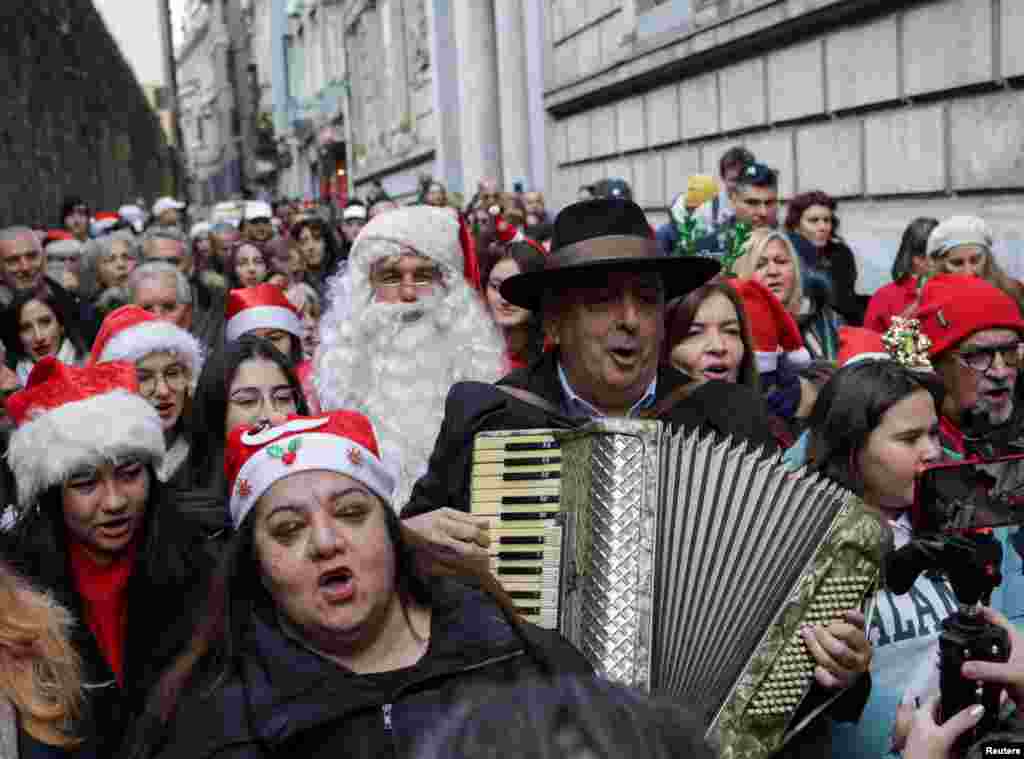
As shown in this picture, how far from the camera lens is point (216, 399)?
4.44 metres

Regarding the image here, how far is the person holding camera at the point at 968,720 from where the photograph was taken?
229 cm

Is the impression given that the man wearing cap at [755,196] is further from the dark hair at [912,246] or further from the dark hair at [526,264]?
the dark hair at [526,264]

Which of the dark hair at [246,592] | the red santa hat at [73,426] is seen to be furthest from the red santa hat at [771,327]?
the dark hair at [246,592]

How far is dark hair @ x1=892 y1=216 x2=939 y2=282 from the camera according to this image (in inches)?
272

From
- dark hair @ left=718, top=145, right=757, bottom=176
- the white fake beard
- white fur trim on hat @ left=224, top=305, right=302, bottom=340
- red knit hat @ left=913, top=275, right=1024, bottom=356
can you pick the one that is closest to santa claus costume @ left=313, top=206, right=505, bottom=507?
the white fake beard

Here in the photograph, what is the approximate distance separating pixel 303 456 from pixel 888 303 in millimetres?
4618

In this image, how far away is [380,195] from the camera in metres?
17.3

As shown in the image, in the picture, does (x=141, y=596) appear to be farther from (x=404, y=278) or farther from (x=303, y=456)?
(x=404, y=278)

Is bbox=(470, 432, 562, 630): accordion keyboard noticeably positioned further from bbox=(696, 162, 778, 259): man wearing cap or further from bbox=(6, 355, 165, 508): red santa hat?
bbox=(696, 162, 778, 259): man wearing cap

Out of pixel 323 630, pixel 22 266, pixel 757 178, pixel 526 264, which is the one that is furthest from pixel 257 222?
pixel 323 630

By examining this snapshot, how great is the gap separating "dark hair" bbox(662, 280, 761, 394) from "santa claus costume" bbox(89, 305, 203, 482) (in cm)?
171

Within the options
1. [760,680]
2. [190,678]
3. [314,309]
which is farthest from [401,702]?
[314,309]

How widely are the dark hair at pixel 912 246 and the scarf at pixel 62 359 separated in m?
4.23

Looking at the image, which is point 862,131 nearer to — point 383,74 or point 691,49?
point 691,49
